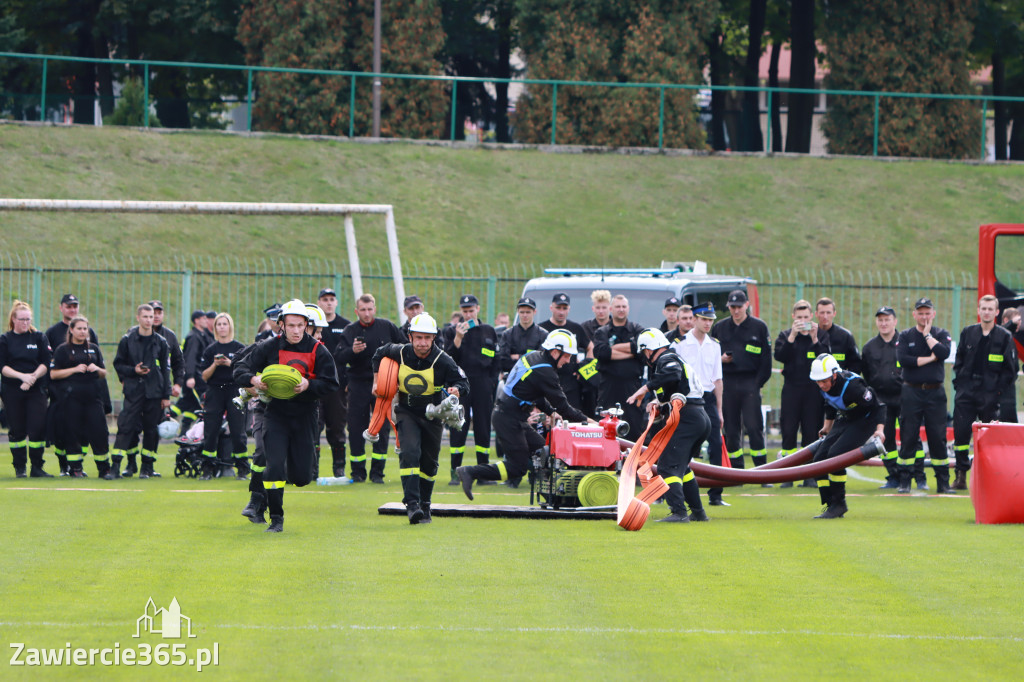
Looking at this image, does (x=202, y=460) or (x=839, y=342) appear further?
(x=202, y=460)

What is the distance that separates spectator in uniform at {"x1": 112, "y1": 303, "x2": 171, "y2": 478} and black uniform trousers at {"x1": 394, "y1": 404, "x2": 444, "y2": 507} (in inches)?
205

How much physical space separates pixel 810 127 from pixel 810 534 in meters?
28.8

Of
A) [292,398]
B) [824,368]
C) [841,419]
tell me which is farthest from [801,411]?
[292,398]

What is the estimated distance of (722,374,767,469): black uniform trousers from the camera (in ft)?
50.1

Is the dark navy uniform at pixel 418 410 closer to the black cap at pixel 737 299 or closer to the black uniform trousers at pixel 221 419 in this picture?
the black uniform trousers at pixel 221 419

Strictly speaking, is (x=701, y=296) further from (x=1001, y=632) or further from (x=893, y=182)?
(x=893, y=182)

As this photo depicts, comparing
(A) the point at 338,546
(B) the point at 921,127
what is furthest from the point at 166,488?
(B) the point at 921,127

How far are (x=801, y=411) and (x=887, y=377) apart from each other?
106cm

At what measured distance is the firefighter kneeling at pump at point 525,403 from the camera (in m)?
12.0

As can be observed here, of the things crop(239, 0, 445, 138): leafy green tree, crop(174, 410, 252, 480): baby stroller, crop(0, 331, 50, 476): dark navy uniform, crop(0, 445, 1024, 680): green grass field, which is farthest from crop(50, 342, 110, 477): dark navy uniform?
crop(239, 0, 445, 138): leafy green tree

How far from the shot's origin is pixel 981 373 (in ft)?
46.9

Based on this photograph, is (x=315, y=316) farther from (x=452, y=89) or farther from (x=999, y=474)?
(x=452, y=89)

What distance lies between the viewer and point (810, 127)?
37.9 m

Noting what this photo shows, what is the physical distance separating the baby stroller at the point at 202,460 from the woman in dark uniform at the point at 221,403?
0.02m
